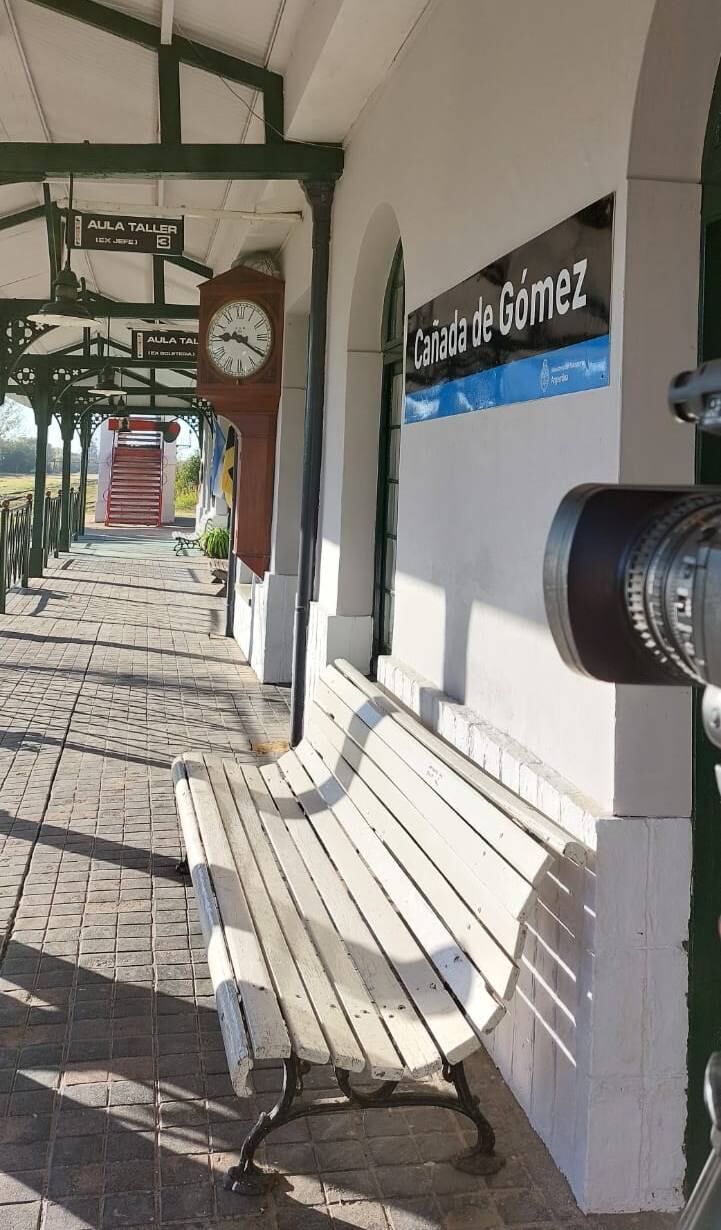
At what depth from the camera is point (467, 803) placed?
2.76 meters

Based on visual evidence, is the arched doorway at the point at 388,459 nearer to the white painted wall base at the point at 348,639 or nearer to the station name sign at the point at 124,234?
the white painted wall base at the point at 348,639

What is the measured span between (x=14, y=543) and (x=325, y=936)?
475 inches

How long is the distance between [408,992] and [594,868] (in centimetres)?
52

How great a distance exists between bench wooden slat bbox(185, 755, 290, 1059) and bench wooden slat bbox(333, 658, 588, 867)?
640 millimetres

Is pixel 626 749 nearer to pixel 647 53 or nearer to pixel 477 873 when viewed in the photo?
pixel 477 873

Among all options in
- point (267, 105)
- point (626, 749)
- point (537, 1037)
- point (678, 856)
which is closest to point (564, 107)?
point (626, 749)

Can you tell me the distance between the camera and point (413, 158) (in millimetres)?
4273

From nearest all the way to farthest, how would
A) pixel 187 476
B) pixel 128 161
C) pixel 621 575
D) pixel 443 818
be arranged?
pixel 621 575 < pixel 443 818 < pixel 128 161 < pixel 187 476

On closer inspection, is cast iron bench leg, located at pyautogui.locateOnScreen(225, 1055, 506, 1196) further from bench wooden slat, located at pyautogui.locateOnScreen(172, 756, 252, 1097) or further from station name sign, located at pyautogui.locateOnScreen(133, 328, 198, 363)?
station name sign, located at pyautogui.locateOnScreen(133, 328, 198, 363)

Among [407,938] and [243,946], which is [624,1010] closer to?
[407,938]

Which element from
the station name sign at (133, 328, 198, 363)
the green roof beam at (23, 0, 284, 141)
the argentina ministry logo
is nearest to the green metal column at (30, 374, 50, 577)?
the station name sign at (133, 328, 198, 363)

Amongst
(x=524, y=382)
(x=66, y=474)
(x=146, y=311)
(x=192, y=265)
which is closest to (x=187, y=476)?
(x=66, y=474)

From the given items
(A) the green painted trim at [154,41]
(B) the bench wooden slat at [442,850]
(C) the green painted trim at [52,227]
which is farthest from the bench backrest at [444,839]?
(C) the green painted trim at [52,227]

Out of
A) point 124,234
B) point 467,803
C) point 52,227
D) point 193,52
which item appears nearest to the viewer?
point 467,803
